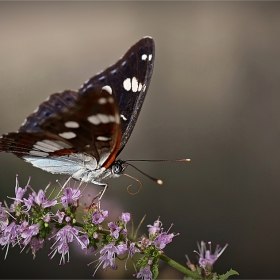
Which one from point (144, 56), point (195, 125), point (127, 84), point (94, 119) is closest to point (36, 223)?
point (94, 119)

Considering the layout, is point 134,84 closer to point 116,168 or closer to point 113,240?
point 116,168

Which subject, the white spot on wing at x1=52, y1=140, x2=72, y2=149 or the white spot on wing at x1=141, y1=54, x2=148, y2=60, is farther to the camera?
the white spot on wing at x1=141, y1=54, x2=148, y2=60

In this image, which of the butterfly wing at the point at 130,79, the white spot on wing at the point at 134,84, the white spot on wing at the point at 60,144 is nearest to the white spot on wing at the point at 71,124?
Result: the white spot on wing at the point at 60,144

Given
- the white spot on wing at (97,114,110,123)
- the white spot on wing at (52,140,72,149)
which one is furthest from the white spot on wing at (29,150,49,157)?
the white spot on wing at (97,114,110,123)

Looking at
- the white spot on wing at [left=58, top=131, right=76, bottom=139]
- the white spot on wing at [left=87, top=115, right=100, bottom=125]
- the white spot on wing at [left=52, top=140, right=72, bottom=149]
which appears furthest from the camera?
the white spot on wing at [left=52, top=140, right=72, bottom=149]

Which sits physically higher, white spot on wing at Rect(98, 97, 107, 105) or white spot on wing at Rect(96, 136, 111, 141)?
white spot on wing at Rect(98, 97, 107, 105)

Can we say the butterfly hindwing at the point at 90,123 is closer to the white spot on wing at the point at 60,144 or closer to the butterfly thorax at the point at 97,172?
the white spot on wing at the point at 60,144

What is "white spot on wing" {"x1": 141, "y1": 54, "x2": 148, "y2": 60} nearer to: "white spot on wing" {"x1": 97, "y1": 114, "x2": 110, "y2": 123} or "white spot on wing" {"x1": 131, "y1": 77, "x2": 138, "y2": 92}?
"white spot on wing" {"x1": 131, "y1": 77, "x2": 138, "y2": 92}

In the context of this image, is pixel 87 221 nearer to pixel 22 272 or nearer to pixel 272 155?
pixel 22 272

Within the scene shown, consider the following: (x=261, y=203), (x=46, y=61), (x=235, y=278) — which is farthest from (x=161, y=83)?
(x=235, y=278)
